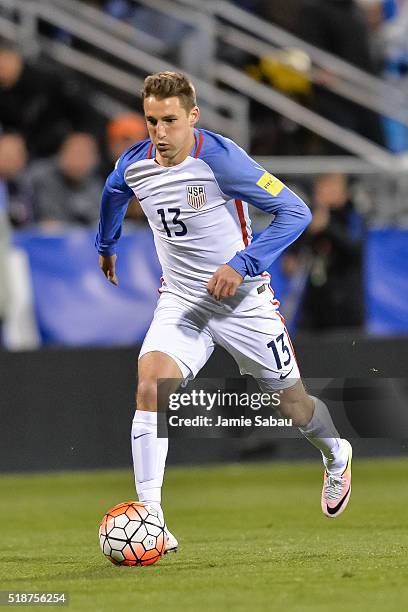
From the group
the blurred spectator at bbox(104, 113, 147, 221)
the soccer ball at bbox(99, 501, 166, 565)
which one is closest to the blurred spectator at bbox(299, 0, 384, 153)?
the blurred spectator at bbox(104, 113, 147, 221)

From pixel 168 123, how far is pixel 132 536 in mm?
1980

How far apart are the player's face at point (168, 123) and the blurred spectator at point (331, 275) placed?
6.48m

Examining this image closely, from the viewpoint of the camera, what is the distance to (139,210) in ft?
43.8

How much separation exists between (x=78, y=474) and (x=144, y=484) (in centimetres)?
584

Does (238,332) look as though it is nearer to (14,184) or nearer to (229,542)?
(229,542)

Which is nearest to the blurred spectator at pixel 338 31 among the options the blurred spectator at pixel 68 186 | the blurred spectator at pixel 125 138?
the blurred spectator at pixel 125 138

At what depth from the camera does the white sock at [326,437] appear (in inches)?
293

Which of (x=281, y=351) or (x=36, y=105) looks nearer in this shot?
(x=281, y=351)

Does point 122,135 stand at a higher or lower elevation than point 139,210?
higher

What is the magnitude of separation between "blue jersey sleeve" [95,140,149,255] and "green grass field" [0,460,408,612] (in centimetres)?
170

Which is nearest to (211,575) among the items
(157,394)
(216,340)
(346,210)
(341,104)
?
(157,394)

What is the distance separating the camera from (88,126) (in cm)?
1455

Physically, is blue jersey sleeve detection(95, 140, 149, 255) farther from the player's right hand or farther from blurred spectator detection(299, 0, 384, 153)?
blurred spectator detection(299, 0, 384, 153)

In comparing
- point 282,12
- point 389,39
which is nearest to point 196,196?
point 282,12
